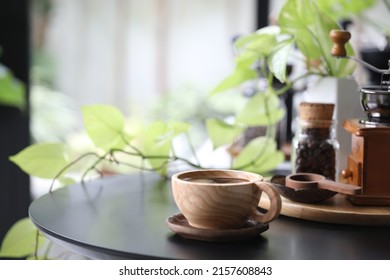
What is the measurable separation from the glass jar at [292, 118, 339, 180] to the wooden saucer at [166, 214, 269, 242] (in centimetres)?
26

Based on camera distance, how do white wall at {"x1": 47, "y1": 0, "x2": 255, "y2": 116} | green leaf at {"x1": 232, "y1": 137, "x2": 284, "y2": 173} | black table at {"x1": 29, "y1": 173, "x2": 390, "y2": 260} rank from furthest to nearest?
white wall at {"x1": 47, "y1": 0, "x2": 255, "y2": 116} < green leaf at {"x1": 232, "y1": 137, "x2": 284, "y2": 173} < black table at {"x1": 29, "y1": 173, "x2": 390, "y2": 260}

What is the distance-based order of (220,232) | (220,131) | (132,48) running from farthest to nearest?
(132,48)
(220,131)
(220,232)

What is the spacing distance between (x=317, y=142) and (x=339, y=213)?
7.7 inches

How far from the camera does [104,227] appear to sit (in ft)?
2.35

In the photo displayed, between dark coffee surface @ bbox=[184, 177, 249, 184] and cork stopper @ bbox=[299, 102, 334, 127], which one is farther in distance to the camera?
cork stopper @ bbox=[299, 102, 334, 127]

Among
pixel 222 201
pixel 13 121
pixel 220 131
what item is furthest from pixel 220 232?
pixel 13 121

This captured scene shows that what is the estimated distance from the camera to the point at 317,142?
924 millimetres

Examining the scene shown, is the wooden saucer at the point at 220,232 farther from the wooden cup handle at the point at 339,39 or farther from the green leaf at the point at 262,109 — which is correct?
the green leaf at the point at 262,109

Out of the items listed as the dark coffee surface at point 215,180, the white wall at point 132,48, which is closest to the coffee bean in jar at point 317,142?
the dark coffee surface at point 215,180

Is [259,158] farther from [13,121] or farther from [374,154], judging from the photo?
[13,121]

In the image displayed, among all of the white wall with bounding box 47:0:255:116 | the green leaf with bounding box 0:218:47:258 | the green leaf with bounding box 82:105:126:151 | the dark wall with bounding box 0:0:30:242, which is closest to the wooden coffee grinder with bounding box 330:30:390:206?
the green leaf with bounding box 82:105:126:151

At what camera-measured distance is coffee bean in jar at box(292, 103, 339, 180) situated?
916 mm

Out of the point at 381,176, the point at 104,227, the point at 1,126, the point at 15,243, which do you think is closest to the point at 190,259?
the point at 104,227

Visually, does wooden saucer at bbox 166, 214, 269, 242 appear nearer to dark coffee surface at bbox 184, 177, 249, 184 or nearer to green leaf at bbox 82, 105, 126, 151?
dark coffee surface at bbox 184, 177, 249, 184
